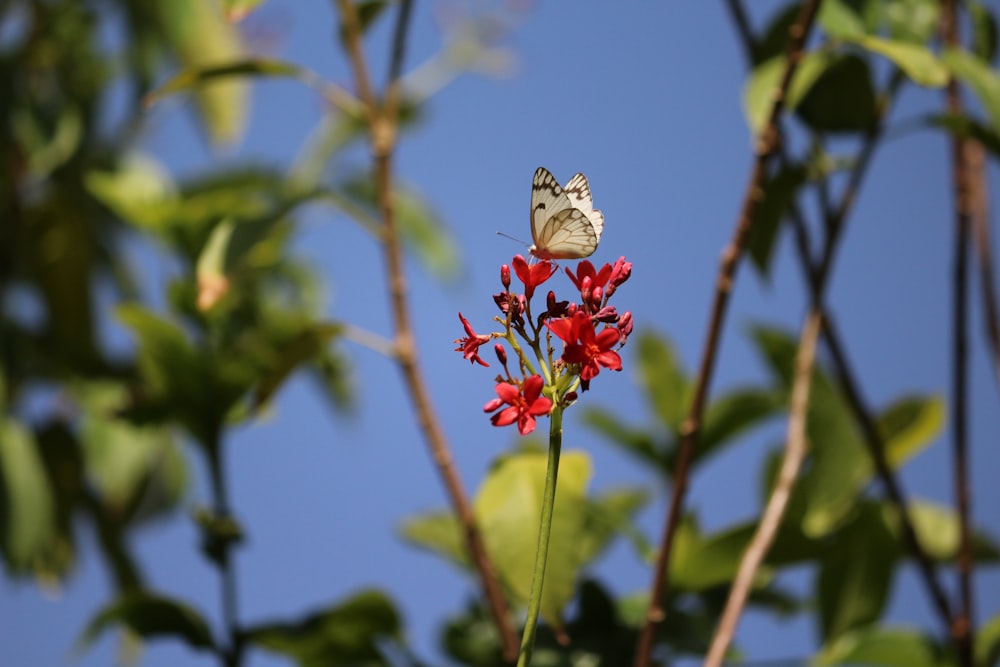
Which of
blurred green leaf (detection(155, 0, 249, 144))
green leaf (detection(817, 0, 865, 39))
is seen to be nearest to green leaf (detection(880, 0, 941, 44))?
green leaf (detection(817, 0, 865, 39))

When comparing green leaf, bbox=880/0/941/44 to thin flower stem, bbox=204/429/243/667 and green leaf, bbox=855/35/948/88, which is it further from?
thin flower stem, bbox=204/429/243/667

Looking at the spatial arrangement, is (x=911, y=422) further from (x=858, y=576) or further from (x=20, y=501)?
(x=20, y=501)

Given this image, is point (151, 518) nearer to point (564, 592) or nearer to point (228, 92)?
point (228, 92)

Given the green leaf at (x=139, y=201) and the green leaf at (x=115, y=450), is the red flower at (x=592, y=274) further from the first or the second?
the green leaf at (x=115, y=450)

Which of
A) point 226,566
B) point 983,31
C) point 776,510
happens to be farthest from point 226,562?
point 983,31

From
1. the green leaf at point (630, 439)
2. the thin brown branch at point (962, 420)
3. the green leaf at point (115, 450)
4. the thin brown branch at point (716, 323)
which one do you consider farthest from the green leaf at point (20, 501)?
the thin brown branch at point (962, 420)

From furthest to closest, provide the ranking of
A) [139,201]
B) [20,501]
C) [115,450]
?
1. [115,450]
2. [20,501]
3. [139,201]

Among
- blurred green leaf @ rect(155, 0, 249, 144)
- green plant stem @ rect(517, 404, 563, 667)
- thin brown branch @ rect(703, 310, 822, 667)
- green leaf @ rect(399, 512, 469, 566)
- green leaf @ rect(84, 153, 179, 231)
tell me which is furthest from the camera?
blurred green leaf @ rect(155, 0, 249, 144)
